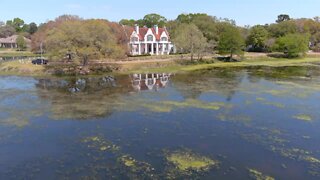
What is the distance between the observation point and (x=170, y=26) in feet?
341

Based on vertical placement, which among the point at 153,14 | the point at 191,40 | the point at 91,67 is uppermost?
the point at 153,14

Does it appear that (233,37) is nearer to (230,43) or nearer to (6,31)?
(230,43)

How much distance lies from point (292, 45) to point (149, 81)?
5441 centimetres

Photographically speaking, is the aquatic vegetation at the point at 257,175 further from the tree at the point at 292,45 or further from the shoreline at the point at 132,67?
the tree at the point at 292,45

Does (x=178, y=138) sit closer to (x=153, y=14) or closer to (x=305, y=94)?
(x=305, y=94)

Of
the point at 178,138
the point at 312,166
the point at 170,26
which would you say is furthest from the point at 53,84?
the point at 170,26

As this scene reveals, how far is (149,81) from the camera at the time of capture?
155ft

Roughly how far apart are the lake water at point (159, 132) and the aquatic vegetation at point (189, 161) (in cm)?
6

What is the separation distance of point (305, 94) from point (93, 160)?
27.9 meters

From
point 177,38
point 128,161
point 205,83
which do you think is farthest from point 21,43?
point 128,161

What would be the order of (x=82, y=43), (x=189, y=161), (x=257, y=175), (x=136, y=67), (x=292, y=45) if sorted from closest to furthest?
(x=257, y=175)
(x=189, y=161)
(x=82, y=43)
(x=136, y=67)
(x=292, y=45)

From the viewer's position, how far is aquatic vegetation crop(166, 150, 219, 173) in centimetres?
1762

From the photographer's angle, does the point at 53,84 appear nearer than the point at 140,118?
No

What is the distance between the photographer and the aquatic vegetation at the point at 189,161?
17625mm
